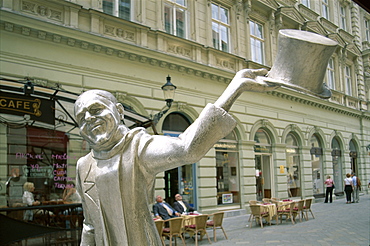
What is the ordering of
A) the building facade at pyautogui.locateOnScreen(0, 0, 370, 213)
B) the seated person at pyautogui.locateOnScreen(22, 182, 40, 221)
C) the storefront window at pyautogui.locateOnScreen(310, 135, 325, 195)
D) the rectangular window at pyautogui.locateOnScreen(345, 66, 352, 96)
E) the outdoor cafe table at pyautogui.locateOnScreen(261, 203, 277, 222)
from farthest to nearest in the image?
the rectangular window at pyautogui.locateOnScreen(345, 66, 352, 96) → the storefront window at pyautogui.locateOnScreen(310, 135, 325, 195) → the outdoor cafe table at pyautogui.locateOnScreen(261, 203, 277, 222) → the building facade at pyautogui.locateOnScreen(0, 0, 370, 213) → the seated person at pyautogui.locateOnScreen(22, 182, 40, 221)

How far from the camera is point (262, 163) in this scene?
16.3m

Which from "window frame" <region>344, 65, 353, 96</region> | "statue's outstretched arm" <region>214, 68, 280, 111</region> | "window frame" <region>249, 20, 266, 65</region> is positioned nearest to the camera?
"statue's outstretched arm" <region>214, 68, 280, 111</region>

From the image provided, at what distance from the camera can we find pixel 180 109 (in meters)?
12.3

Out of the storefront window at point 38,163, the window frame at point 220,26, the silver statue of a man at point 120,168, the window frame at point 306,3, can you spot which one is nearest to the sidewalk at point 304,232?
the storefront window at point 38,163

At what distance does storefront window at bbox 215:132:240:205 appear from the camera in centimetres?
1384

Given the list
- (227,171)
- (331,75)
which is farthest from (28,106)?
(331,75)

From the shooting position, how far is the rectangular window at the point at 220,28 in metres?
14.5

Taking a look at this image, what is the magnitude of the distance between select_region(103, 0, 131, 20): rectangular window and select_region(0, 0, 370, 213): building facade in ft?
0.13

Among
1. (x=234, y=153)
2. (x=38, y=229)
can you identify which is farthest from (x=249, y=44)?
(x=38, y=229)

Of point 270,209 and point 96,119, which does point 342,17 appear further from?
point 96,119

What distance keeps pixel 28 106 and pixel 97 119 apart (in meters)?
5.56

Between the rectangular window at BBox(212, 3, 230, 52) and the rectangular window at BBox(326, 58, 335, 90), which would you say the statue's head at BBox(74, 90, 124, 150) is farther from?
the rectangular window at BBox(326, 58, 335, 90)

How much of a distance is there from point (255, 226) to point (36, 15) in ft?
29.9

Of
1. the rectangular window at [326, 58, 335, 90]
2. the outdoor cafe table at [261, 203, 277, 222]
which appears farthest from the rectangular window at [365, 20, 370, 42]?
the outdoor cafe table at [261, 203, 277, 222]
